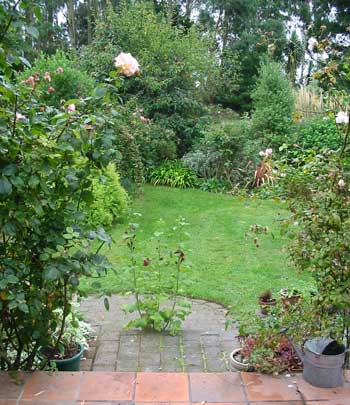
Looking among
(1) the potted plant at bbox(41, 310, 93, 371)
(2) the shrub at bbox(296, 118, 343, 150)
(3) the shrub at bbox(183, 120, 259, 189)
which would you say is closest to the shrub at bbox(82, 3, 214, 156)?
(3) the shrub at bbox(183, 120, 259, 189)

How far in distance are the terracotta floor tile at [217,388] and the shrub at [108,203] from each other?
4.17 metres

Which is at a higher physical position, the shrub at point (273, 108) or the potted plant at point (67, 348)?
the shrub at point (273, 108)

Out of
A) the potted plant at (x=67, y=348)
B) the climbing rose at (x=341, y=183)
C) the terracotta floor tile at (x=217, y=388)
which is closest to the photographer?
the terracotta floor tile at (x=217, y=388)

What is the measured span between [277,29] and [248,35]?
4.03 feet

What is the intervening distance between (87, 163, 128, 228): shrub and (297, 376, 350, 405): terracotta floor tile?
14.4 feet

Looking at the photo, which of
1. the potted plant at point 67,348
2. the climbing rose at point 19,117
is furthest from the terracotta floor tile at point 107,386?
the climbing rose at point 19,117

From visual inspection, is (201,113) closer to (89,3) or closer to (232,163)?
(232,163)

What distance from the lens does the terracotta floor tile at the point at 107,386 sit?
2.04 meters

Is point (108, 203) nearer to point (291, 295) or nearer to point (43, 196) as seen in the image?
point (291, 295)

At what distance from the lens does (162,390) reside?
2.08m

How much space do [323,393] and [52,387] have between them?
113 cm

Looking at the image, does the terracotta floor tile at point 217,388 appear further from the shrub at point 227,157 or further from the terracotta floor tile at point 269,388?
the shrub at point 227,157

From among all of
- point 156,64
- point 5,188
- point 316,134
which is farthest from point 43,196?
point 156,64

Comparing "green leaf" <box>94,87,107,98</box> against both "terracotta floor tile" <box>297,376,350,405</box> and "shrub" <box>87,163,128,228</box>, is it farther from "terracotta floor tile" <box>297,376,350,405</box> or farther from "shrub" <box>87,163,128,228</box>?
"shrub" <box>87,163,128,228</box>
